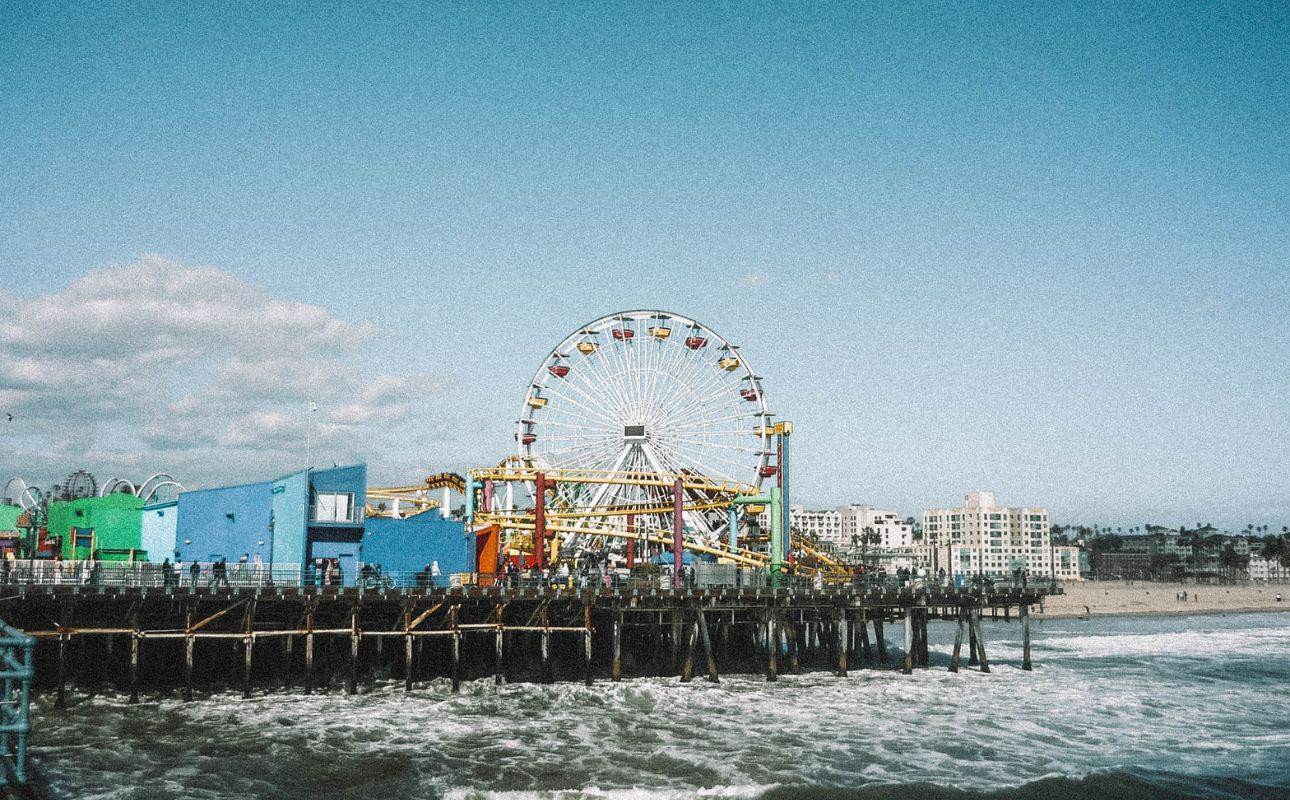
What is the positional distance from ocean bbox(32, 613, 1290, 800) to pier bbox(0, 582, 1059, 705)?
6.61ft

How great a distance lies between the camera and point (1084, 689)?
4931cm

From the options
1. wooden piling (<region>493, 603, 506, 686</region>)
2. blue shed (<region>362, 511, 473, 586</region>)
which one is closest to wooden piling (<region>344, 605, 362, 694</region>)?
wooden piling (<region>493, 603, 506, 686</region>)

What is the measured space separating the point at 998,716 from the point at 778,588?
40.9 feet

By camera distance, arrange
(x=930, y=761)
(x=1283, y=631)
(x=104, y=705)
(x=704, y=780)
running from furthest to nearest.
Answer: (x=1283, y=631) < (x=104, y=705) < (x=930, y=761) < (x=704, y=780)

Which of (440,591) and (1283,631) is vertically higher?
(440,591)

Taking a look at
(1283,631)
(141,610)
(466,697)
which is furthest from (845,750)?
(1283,631)

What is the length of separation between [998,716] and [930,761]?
912 centimetres

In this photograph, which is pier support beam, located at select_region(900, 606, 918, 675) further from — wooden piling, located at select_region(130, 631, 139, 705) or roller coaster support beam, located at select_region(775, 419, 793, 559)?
wooden piling, located at select_region(130, 631, 139, 705)

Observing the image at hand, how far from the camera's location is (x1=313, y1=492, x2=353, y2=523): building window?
165 ft

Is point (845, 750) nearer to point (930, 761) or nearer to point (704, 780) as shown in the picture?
point (930, 761)

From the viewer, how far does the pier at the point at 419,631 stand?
1587 inches

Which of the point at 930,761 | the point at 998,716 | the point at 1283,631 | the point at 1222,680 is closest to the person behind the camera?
the point at 930,761

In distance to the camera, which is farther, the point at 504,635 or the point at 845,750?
the point at 504,635

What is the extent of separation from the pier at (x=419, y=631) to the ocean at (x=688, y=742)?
2.01 metres
